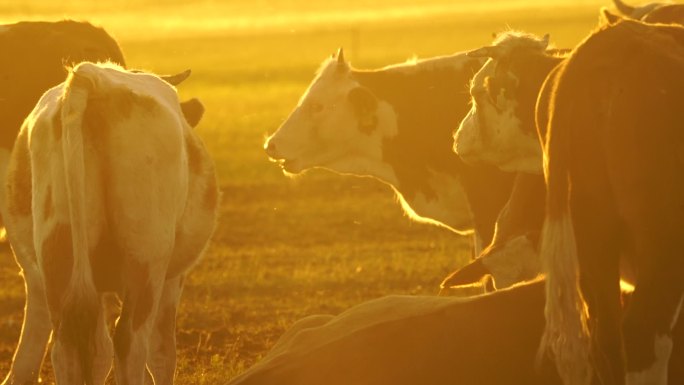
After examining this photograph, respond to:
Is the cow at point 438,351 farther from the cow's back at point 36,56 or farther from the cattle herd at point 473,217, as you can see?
the cow's back at point 36,56

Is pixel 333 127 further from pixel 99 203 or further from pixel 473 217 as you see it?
pixel 99 203

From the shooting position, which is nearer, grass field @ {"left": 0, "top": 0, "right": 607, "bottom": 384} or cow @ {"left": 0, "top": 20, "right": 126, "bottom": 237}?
cow @ {"left": 0, "top": 20, "right": 126, "bottom": 237}

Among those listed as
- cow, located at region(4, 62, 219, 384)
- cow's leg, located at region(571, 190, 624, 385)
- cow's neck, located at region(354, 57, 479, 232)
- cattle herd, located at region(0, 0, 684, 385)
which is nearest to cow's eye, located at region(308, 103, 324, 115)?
cow's neck, located at region(354, 57, 479, 232)

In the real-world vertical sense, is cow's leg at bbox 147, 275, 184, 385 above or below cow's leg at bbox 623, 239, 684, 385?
below

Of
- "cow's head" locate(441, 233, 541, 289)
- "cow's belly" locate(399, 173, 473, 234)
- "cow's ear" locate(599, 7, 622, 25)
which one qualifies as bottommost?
"cow's belly" locate(399, 173, 473, 234)

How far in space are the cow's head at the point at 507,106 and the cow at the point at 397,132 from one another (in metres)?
1.31

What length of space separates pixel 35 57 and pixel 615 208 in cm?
553

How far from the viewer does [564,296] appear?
6.39 meters

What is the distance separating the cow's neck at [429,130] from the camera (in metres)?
11.8

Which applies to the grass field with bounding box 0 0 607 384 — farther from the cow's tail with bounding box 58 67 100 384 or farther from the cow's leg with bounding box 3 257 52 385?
the cow's tail with bounding box 58 67 100 384

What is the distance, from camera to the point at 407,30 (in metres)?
76.2

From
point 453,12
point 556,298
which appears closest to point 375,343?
point 556,298

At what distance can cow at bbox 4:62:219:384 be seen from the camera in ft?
24.5

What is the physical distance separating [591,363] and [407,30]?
70.4 meters
